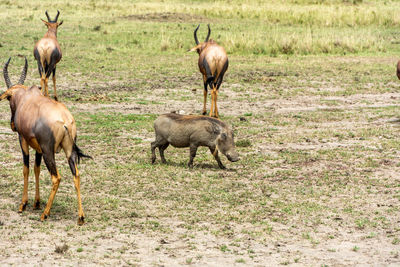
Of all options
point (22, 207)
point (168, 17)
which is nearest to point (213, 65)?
point (22, 207)

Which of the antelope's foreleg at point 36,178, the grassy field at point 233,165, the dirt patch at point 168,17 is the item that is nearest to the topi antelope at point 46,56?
the grassy field at point 233,165

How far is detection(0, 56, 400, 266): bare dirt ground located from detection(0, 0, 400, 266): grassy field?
21 millimetres

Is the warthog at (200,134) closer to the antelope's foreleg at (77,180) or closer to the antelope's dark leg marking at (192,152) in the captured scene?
the antelope's dark leg marking at (192,152)

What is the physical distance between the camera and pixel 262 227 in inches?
293

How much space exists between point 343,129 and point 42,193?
21.0 feet

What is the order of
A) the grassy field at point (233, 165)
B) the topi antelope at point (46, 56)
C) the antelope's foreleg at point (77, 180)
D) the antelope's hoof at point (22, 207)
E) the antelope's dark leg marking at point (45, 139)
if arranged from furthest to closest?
the topi antelope at point (46, 56)
the antelope's hoof at point (22, 207)
the antelope's foreleg at point (77, 180)
the antelope's dark leg marking at point (45, 139)
the grassy field at point (233, 165)

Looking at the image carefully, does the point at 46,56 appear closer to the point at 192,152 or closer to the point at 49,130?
the point at 192,152

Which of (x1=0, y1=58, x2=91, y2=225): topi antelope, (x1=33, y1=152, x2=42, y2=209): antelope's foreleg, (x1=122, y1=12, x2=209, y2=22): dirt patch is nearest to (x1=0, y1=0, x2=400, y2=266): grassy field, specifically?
(x1=33, y1=152, x2=42, y2=209): antelope's foreleg

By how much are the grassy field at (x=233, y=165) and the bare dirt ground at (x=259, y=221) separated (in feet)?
0.07

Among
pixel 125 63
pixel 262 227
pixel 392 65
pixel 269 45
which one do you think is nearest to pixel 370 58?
pixel 392 65

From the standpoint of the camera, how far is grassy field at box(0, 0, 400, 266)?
6.83 meters

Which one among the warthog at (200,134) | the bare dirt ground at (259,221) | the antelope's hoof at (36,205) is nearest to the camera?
the bare dirt ground at (259,221)

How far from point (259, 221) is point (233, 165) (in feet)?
8.83

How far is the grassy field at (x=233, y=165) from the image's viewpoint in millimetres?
6828
